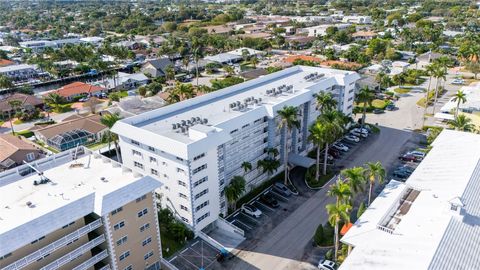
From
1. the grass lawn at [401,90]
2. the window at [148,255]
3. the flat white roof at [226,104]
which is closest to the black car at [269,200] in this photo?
the flat white roof at [226,104]

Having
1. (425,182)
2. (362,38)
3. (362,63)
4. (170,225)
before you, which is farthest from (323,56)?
(170,225)

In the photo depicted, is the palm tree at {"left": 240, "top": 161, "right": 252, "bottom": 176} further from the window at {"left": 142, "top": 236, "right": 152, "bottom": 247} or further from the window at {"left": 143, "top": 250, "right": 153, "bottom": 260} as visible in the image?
the window at {"left": 143, "top": 250, "right": 153, "bottom": 260}

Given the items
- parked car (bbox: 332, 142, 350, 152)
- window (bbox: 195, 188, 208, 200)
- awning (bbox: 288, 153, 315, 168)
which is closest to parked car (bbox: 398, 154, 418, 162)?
parked car (bbox: 332, 142, 350, 152)

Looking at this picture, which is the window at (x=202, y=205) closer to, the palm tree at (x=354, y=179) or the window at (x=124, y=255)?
the window at (x=124, y=255)

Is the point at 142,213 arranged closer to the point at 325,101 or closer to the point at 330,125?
the point at 330,125

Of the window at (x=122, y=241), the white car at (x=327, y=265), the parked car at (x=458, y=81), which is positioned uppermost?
the window at (x=122, y=241)

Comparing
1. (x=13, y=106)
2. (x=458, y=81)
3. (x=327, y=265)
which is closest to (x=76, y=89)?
(x=13, y=106)

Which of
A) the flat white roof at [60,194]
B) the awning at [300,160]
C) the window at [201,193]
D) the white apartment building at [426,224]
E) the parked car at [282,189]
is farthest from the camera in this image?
the awning at [300,160]

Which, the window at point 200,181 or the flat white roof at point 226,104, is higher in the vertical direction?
the flat white roof at point 226,104
